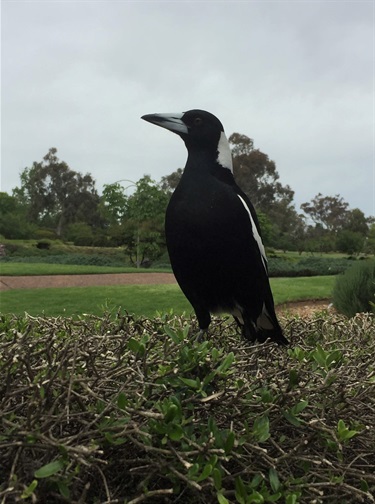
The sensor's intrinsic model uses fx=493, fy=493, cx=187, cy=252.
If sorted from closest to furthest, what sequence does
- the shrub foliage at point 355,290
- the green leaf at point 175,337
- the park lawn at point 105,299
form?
the green leaf at point 175,337
the shrub foliage at point 355,290
the park lawn at point 105,299

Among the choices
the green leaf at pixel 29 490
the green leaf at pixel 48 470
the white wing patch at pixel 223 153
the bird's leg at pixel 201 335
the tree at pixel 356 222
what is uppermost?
the tree at pixel 356 222

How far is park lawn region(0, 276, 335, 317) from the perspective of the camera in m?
9.82

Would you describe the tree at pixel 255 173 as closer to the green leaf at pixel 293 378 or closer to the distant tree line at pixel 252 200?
the distant tree line at pixel 252 200

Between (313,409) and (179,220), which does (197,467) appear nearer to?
(313,409)

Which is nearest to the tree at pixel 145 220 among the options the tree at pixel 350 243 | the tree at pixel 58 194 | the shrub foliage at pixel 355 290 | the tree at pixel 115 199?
the tree at pixel 115 199

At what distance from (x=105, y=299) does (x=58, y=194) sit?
2280 inches

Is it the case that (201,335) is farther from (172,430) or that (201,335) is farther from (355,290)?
(355,290)

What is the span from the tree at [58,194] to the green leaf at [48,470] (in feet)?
209

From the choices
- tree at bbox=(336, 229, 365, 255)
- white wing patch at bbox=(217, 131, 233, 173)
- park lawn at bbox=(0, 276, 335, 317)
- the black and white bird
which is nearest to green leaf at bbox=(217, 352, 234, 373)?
the black and white bird

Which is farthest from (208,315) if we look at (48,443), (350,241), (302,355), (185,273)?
(350,241)

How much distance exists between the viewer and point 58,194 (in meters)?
64.9

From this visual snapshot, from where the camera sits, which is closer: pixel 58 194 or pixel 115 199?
pixel 115 199

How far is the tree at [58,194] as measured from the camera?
64.1 metres

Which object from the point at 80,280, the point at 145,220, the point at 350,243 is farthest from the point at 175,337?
the point at 350,243
